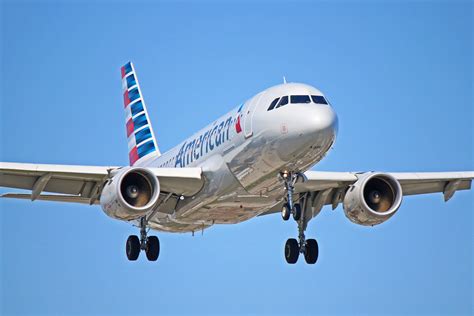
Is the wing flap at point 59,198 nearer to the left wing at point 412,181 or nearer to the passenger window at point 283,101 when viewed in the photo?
the left wing at point 412,181

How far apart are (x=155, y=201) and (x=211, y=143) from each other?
294 cm

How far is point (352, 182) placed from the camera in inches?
1491

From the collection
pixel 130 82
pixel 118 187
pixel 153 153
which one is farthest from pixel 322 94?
pixel 130 82

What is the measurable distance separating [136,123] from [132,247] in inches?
492

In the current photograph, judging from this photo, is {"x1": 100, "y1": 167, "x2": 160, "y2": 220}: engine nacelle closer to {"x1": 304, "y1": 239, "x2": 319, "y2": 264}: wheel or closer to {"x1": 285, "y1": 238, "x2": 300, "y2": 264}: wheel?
{"x1": 285, "y1": 238, "x2": 300, "y2": 264}: wheel

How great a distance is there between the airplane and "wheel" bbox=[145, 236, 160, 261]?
0.12 feet

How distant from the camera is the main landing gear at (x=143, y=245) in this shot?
4009 centimetres

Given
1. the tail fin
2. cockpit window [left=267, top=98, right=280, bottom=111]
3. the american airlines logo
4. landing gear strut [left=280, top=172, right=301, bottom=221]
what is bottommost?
landing gear strut [left=280, top=172, right=301, bottom=221]

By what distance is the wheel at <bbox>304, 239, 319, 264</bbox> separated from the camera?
39.5 metres

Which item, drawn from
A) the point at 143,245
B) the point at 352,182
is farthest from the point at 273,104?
the point at 143,245

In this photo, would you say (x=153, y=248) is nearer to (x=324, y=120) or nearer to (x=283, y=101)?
(x=283, y=101)

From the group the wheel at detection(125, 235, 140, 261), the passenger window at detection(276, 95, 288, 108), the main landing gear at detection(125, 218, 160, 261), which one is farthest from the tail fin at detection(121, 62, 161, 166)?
the passenger window at detection(276, 95, 288, 108)

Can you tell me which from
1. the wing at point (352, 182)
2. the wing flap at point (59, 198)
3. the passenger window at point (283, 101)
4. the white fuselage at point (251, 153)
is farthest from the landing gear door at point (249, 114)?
the wing flap at point (59, 198)

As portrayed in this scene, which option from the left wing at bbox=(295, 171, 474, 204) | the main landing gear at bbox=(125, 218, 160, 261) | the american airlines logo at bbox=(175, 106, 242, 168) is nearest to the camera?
the american airlines logo at bbox=(175, 106, 242, 168)
